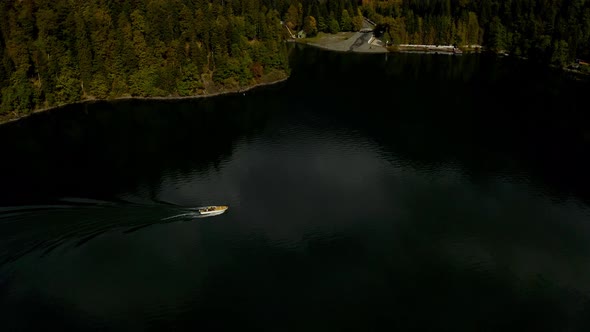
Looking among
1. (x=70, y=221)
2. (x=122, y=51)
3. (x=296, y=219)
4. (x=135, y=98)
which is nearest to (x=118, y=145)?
(x=70, y=221)

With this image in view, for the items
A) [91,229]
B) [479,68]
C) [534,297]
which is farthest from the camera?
[479,68]

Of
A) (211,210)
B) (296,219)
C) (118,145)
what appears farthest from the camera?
(118,145)

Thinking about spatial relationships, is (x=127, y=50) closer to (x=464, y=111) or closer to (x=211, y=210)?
(x=211, y=210)

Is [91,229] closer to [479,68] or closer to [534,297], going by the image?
[534,297]

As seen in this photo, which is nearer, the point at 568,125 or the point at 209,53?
the point at 568,125

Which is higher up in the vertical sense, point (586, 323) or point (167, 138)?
point (167, 138)

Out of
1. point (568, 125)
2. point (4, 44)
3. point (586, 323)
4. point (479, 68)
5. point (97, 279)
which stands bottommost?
point (586, 323)

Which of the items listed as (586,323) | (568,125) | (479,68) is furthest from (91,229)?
(479,68)

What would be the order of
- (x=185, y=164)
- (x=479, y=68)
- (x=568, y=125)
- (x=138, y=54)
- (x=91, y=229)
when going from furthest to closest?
(x=479, y=68) → (x=138, y=54) → (x=568, y=125) → (x=185, y=164) → (x=91, y=229)

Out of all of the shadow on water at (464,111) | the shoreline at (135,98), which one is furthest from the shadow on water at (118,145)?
the shadow on water at (464,111)
